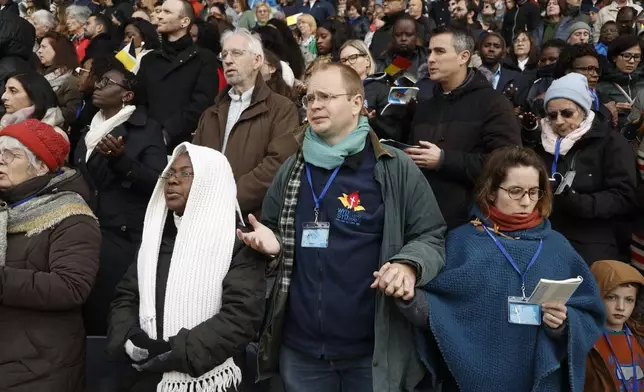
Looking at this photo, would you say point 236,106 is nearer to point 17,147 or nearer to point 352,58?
point 352,58

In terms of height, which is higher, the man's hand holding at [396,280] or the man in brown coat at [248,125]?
the man in brown coat at [248,125]

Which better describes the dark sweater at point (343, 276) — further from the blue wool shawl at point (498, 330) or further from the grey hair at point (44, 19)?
the grey hair at point (44, 19)

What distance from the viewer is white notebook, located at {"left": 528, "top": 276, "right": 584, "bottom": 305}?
9.23 ft

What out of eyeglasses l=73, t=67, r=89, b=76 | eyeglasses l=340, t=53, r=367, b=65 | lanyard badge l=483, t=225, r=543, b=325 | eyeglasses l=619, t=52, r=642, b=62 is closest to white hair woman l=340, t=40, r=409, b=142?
eyeglasses l=340, t=53, r=367, b=65

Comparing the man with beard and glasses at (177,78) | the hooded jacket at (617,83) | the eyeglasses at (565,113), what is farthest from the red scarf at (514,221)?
the hooded jacket at (617,83)

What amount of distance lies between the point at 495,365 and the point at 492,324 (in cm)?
17

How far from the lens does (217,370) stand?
3197 millimetres

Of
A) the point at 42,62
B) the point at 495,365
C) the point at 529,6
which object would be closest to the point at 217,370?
the point at 495,365

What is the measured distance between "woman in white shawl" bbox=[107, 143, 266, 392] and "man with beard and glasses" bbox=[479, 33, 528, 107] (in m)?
4.60

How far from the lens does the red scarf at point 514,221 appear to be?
10.6 feet

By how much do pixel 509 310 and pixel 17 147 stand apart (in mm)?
2403

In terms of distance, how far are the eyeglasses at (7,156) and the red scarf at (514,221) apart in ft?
7.48

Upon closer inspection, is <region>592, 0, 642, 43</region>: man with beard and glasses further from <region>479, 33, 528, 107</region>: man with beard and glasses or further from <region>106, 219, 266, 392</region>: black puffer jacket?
<region>106, 219, 266, 392</region>: black puffer jacket

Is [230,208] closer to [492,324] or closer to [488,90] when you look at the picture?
[492,324]
